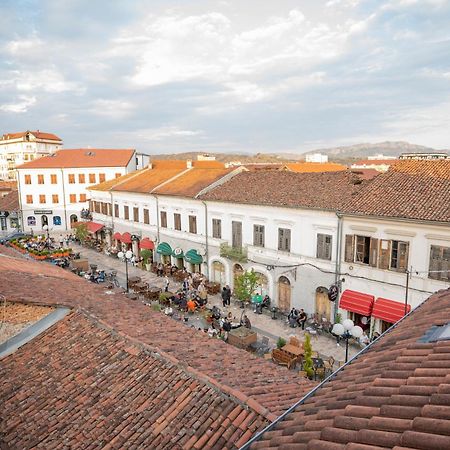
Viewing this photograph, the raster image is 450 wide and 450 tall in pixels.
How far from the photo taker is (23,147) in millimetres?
85500

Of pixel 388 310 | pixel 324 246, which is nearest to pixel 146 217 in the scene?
pixel 324 246

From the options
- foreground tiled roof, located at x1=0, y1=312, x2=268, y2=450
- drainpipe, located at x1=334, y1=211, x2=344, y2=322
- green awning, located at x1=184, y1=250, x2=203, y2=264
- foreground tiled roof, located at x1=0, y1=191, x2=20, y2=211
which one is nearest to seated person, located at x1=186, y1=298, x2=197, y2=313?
green awning, located at x1=184, y1=250, x2=203, y2=264

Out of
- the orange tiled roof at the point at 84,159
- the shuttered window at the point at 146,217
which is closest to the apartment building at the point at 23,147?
the orange tiled roof at the point at 84,159

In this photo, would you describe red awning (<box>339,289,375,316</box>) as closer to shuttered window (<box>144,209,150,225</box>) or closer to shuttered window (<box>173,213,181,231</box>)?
shuttered window (<box>173,213,181,231</box>)

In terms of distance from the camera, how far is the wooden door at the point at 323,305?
20469 mm

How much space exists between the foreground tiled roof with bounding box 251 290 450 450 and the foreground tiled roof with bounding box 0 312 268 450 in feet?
5.24

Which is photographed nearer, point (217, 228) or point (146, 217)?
point (217, 228)

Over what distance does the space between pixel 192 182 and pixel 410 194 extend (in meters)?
17.2

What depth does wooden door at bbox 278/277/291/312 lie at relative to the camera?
22484 millimetres

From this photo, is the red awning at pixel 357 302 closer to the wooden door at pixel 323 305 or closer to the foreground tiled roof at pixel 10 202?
the wooden door at pixel 323 305

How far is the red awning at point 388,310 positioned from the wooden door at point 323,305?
9.88 feet

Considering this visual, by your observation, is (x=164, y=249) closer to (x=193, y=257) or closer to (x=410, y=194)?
(x=193, y=257)

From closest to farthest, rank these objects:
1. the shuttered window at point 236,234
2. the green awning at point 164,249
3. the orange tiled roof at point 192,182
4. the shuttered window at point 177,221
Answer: the shuttered window at point 236,234 < the orange tiled roof at point 192,182 < the shuttered window at point 177,221 < the green awning at point 164,249

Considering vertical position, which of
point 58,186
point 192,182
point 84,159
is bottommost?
point 58,186
